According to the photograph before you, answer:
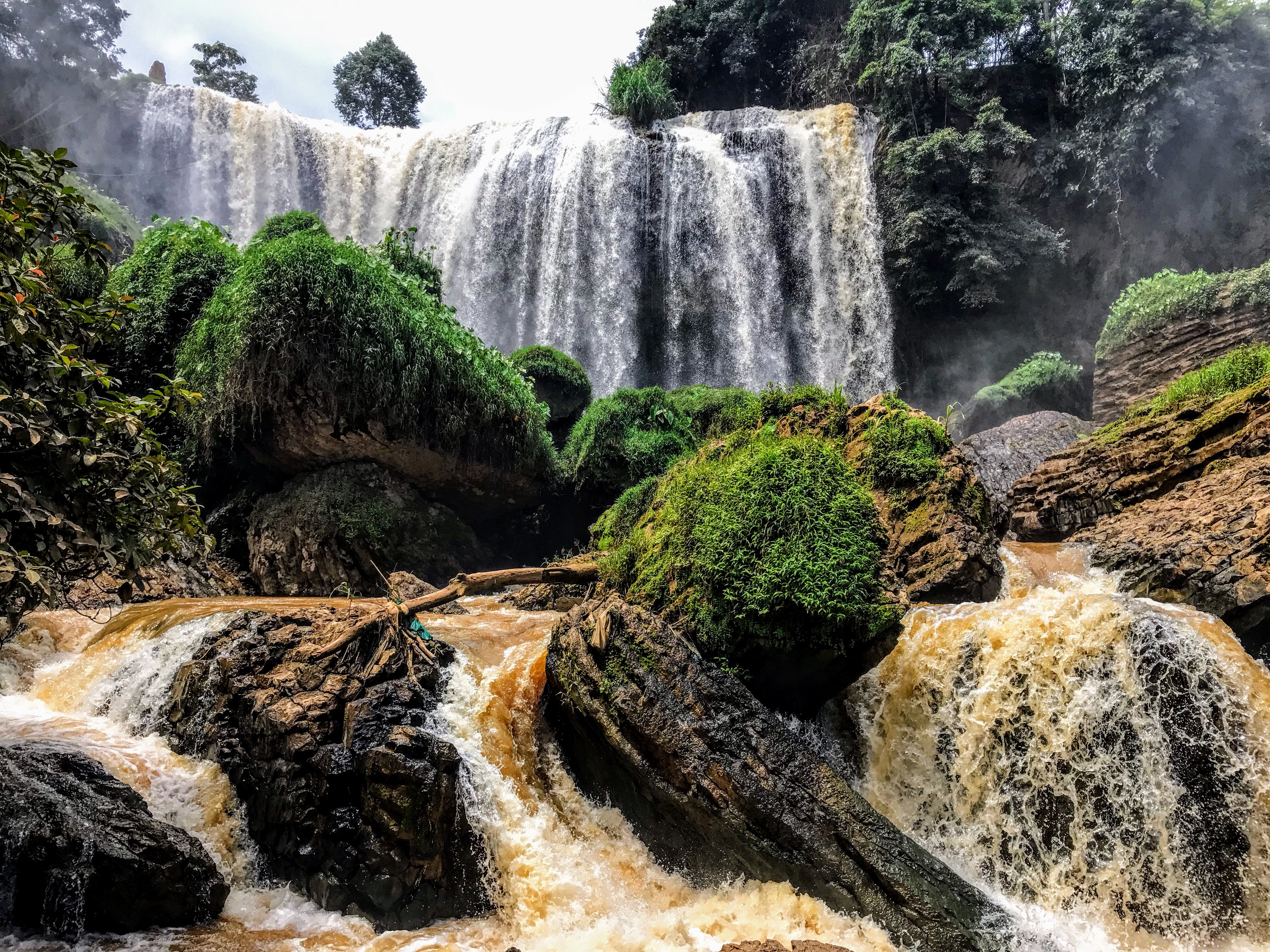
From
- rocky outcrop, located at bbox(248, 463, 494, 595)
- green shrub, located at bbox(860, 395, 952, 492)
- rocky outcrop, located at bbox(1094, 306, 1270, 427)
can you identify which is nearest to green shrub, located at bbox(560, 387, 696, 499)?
rocky outcrop, located at bbox(248, 463, 494, 595)

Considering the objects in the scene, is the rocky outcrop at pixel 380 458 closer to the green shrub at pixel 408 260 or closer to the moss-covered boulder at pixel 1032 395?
the green shrub at pixel 408 260

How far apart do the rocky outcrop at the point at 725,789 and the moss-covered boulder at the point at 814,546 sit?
1.34 feet

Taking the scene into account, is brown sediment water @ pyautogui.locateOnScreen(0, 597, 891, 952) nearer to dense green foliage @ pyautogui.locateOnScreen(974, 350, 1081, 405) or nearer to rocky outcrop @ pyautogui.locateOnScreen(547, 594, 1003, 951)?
rocky outcrop @ pyautogui.locateOnScreen(547, 594, 1003, 951)

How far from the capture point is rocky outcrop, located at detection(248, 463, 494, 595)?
10.1 m

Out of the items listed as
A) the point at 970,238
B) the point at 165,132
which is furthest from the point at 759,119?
the point at 165,132

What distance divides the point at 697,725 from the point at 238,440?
8553mm

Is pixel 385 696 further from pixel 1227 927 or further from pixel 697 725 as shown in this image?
pixel 1227 927

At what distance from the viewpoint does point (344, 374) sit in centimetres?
991

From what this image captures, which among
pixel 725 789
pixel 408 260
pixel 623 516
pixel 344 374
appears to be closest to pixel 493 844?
pixel 725 789

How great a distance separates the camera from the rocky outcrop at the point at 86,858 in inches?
141

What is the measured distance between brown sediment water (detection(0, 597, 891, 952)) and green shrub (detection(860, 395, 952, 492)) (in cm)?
367

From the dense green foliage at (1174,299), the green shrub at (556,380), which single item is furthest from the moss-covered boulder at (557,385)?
the dense green foliage at (1174,299)

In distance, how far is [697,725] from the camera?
15.5 ft

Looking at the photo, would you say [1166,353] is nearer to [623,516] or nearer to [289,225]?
[623,516]
